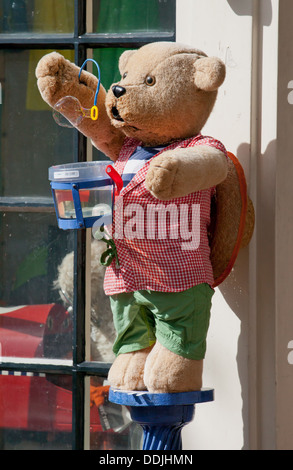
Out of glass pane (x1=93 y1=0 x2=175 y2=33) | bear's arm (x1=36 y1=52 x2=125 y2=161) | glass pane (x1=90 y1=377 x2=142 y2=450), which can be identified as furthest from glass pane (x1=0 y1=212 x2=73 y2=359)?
glass pane (x1=93 y1=0 x2=175 y2=33)

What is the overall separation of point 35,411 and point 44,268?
36 centimetres

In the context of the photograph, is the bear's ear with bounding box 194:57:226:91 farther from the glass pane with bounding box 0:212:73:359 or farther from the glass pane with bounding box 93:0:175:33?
the glass pane with bounding box 0:212:73:359

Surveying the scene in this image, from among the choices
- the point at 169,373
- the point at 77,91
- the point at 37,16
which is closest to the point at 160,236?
the point at 169,373

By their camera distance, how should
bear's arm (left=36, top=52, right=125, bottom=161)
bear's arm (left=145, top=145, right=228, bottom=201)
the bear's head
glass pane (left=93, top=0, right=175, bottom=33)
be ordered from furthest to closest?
glass pane (left=93, top=0, right=175, bottom=33)
bear's arm (left=36, top=52, right=125, bottom=161)
the bear's head
bear's arm (left=145, top=145, right=228, bottom=201)

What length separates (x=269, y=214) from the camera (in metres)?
1.58

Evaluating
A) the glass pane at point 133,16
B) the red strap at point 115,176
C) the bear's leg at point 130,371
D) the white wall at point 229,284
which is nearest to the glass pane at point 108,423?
the white wall at point 229,284

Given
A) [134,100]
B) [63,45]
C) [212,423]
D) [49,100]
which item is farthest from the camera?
[63,45]

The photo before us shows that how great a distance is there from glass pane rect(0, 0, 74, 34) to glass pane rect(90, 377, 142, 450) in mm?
876

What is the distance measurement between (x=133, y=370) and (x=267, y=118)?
0.59 metres

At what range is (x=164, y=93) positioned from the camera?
139cm

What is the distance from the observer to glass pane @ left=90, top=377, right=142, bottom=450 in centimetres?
183

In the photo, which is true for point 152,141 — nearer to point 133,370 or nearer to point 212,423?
point 133,370

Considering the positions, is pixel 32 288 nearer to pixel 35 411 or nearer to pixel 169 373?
pixel 35 411

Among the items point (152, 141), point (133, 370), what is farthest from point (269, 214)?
point (133, 370)
